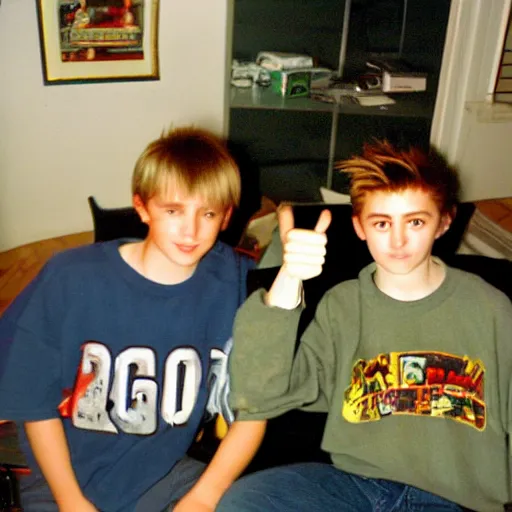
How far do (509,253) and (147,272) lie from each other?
0.89 meters

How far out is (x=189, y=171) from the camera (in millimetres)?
1247

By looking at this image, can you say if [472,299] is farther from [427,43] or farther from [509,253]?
[427,43]

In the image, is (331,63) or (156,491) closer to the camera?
(156,491)

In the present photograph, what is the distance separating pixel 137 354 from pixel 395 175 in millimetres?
548

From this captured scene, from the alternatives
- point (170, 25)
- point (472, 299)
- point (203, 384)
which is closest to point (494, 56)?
point (170, 25)

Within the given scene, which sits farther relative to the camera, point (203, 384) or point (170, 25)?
point (170, 25)

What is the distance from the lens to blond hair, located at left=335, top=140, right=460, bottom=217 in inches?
47.9

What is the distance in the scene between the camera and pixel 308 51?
10.6ft

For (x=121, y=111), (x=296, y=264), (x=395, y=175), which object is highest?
(x=395, y=175)

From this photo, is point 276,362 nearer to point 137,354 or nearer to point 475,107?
point 137,354

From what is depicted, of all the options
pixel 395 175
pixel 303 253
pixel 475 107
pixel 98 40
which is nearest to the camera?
pixel 303 253

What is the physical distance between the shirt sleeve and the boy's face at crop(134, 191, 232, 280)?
194mm

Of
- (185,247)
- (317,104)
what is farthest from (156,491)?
(317,104)

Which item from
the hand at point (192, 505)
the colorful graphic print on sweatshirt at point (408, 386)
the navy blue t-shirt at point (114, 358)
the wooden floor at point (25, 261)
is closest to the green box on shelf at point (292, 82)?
the wooden floor at point (25, 261)
